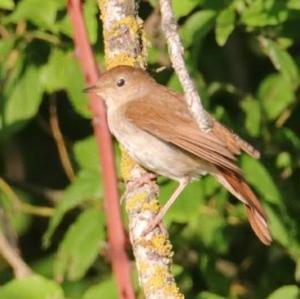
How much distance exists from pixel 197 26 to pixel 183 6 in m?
0.20

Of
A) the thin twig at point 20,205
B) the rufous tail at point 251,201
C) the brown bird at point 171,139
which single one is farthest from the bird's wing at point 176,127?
the thin twig at point 20,205

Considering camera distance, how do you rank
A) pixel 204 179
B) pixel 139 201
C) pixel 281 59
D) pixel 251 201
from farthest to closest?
pixel 281 59, pixel 204 179, pixel 251 201, pixel 139 201

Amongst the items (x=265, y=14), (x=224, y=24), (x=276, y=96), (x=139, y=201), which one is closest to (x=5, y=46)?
(x=224, y=24)

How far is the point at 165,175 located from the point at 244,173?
1.16 feet

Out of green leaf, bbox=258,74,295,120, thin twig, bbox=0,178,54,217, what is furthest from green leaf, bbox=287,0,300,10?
thin twig, bbox=0,178,54,217

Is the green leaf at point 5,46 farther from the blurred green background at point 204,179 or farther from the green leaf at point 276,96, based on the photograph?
the green leaf at point 276,96

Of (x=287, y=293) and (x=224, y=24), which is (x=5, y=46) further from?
(x=287, y=293)

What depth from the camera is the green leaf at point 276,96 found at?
5227mm

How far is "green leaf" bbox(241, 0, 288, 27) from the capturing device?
180 inches

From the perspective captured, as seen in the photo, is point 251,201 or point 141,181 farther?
point 251,201

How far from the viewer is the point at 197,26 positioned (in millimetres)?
4641

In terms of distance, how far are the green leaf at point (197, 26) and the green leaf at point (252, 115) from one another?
63 cm

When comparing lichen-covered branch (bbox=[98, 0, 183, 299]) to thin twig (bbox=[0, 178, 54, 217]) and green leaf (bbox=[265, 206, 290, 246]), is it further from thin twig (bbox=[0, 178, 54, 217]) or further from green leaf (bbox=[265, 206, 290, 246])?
thin twig (bbox=[0, 178, 54, 217])

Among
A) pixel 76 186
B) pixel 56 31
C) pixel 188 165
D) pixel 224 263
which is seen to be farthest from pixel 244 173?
pixel 224 263
